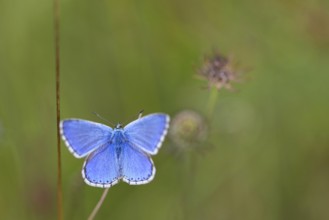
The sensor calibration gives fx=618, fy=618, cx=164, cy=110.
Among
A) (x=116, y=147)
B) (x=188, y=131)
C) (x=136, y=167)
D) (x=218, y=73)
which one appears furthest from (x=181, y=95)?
(x=136, y=167)

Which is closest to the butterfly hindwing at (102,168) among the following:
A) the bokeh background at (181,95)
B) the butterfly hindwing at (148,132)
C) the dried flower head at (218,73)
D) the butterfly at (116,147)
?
the butterfly at (116,147)

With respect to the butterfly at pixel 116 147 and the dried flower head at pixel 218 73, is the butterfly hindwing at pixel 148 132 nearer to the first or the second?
the butterfly at pixel 116 147

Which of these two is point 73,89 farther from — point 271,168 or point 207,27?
point 271,168

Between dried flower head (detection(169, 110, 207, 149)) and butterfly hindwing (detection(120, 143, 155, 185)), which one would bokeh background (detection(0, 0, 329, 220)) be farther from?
butterfly hindwing (detection(120, 143, 155, 185))

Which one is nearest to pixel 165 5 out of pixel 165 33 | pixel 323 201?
pixel 165 33

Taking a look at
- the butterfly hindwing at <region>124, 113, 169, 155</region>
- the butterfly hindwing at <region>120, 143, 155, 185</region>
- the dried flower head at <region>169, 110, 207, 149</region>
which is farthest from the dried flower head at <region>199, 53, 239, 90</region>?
the butterfly hindwing at <region>120, 143, 155, 185</region>

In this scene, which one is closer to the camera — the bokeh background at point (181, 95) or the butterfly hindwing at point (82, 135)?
the butterfly hindwing at point (82, 135)
